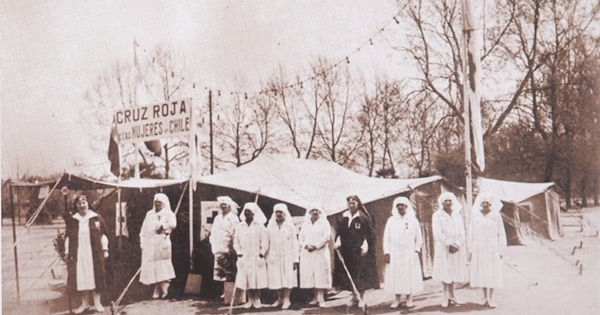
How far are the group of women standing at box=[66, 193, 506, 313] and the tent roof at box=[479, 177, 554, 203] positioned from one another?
0.75m

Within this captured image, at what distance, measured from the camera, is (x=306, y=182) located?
8.22 m

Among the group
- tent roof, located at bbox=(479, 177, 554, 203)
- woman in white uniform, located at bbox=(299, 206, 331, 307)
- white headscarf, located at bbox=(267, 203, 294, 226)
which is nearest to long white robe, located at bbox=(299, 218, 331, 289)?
woman in white uniform, located at bbox=(299, 206, 331, 307)

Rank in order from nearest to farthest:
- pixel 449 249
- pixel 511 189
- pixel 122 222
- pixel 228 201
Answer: pixel 449 249 → pixel 228 201 → pixel 122 222 → pixel 511 189

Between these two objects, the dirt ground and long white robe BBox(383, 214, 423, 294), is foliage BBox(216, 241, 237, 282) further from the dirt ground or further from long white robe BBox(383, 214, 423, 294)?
long white robe BBox(383, 214, 423, 294)

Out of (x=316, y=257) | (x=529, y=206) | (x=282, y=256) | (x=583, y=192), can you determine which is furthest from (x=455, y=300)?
(x=529, y=206)

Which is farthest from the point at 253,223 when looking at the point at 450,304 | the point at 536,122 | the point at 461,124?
the point at 536,122

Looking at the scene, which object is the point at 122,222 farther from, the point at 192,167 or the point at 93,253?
the point at 192,167

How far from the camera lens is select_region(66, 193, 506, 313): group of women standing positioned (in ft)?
20.8

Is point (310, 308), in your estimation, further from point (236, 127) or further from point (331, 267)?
point (236, 127)

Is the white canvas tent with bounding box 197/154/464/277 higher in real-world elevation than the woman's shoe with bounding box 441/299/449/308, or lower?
higher

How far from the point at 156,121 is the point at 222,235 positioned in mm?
1854

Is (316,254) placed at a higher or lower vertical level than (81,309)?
higher

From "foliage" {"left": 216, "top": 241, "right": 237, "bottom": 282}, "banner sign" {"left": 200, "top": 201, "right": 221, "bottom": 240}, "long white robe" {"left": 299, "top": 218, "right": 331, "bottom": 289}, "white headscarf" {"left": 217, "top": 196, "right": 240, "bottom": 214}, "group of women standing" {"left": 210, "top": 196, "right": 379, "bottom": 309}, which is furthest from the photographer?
"banner sign" {"left": 200, "top": 201, "right": 221, "bottom": 240}

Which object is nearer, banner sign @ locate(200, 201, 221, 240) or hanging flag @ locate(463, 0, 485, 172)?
hanging flag @ locate(463, 0, 485, 172)
